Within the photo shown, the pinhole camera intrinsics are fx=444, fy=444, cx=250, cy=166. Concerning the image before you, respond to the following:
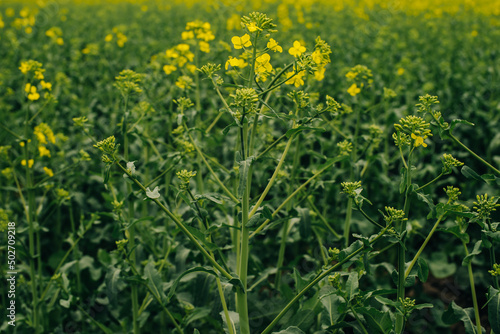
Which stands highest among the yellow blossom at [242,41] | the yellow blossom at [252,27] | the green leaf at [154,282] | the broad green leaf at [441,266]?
the yellow blossom at [252,27]

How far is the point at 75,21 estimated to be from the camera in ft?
36.1

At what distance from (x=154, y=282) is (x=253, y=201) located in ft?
2.38

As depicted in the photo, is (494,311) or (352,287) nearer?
(494,311)

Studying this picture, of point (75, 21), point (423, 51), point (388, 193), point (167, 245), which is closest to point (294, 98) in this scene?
point (167, 245)

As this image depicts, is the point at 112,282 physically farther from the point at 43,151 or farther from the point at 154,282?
the point at 43,151

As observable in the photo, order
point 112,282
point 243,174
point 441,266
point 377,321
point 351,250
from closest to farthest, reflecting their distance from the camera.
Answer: point 243,174
point 351,250
point 377,321
point 112,282
point 441,266

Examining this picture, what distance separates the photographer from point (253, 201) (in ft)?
8.67

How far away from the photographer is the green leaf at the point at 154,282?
7.97 feet

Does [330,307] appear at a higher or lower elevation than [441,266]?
higher


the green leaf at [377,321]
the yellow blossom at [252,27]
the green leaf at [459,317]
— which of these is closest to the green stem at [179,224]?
the green leaf at [377,321]

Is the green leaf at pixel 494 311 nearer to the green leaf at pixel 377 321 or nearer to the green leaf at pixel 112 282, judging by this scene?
the green leaf at pixel 377 321

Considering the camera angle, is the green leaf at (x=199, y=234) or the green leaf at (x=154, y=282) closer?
the green leaf at (x=199, y=234)

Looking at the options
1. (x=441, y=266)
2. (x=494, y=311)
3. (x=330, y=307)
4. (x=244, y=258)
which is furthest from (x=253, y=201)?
(x=441, y=266)

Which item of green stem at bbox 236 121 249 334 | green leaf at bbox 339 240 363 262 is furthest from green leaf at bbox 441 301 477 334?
green stem at bbox 236 121 249 334
